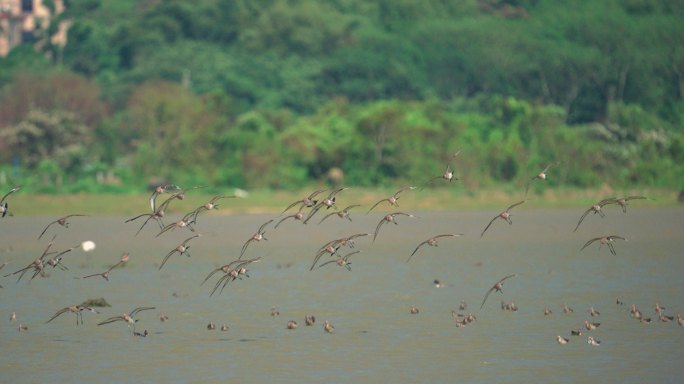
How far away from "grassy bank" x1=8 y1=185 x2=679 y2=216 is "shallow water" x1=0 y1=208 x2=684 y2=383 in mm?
11518

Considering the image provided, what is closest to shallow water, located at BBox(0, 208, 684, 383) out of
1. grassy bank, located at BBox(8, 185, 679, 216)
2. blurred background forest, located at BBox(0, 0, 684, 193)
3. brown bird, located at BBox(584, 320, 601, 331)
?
brown bird, located at BBox(584, 320, 601, 331)

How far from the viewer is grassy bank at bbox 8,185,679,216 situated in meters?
63.4

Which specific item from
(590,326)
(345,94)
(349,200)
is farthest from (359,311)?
(345,94)

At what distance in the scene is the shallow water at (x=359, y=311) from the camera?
21391 millimetres

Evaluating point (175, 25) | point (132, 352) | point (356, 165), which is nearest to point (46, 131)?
point (356, 165)

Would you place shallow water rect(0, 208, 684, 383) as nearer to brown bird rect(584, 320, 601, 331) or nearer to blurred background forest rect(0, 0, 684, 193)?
brown bird rect(584, 320, 601, 331)

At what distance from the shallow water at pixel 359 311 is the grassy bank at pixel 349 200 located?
1152cm

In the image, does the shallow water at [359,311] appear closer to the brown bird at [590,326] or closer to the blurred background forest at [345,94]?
the brown bird at [590,326]

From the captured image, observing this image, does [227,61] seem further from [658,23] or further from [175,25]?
[658,23]

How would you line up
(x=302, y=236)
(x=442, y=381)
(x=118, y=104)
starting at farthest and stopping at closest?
(x=118, y=104), (x=302, y=236), (x=442, y=381)

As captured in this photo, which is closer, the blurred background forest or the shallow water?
the shallow water

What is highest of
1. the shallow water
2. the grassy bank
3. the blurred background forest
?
Result: the blurred background forest

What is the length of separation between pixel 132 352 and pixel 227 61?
8302 cm

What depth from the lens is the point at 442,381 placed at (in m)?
20.1
